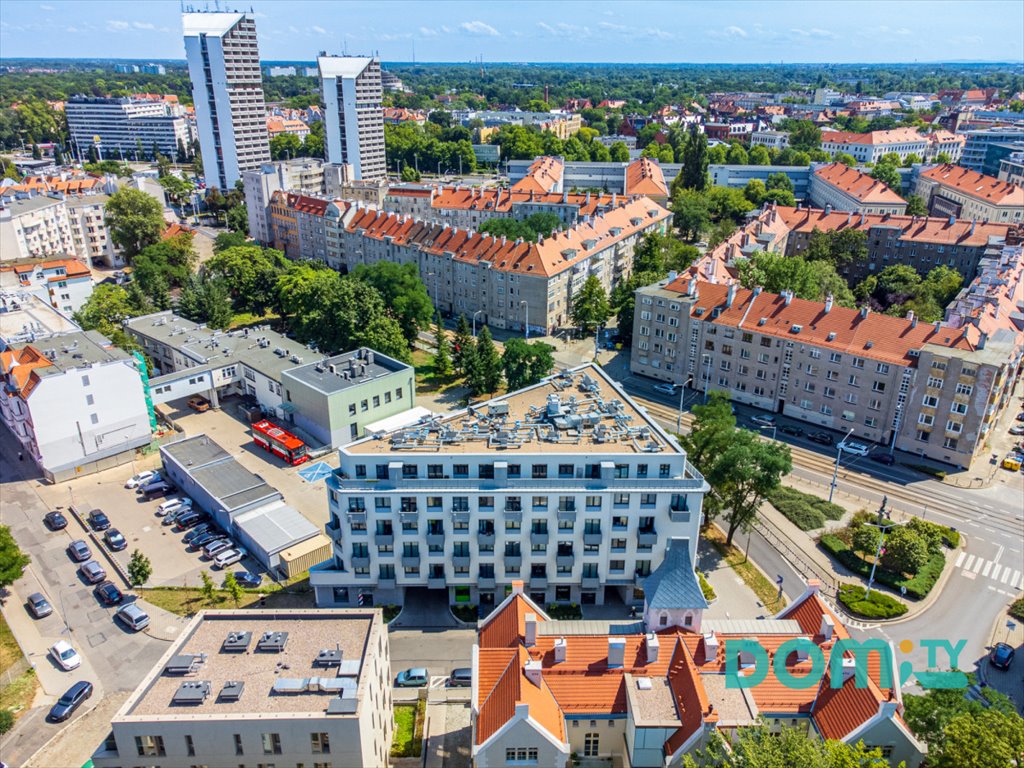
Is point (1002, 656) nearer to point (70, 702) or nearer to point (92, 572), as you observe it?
point (70, 702)

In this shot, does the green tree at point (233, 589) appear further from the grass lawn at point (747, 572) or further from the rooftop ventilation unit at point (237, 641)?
the grass lawn at point (747, 572)

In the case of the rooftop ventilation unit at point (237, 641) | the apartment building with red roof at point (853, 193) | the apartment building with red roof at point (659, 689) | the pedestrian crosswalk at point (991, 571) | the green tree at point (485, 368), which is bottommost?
the pedestrian crosswalk at point (991, 571)

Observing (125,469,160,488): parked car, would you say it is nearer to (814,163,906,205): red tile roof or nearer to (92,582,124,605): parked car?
(92,582,124,605): parked car

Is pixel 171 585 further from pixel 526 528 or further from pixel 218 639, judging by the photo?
pixel 526 528

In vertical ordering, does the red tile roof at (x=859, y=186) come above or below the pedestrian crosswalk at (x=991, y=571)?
above

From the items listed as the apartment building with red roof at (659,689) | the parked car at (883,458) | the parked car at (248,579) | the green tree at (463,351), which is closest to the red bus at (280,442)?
the parked car at (248,579)

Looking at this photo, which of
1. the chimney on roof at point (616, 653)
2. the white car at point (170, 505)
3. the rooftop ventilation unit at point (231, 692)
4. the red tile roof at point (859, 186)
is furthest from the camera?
the red tile roof at point (859, 186)
